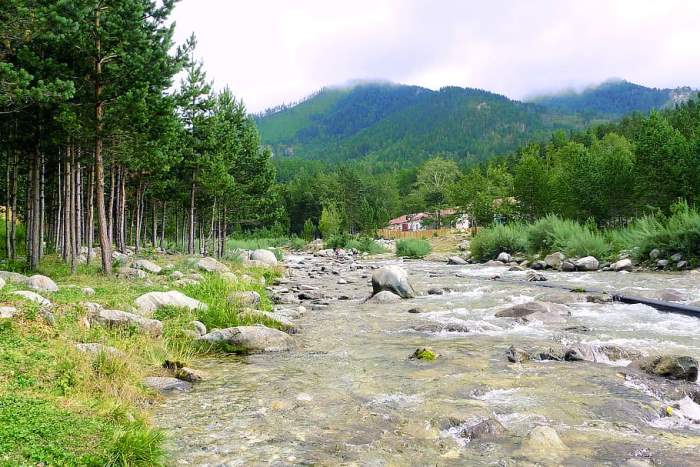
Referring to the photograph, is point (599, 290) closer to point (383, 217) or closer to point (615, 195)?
point (615, 195)

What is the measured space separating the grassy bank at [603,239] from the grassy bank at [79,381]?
65.2 feet

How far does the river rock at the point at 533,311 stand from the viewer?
11942mm

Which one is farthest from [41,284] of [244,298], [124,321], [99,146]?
[99,146]

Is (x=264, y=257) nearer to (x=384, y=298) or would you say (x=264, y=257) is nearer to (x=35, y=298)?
(x=384, y=298)

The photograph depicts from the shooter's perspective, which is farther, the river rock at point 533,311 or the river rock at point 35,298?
the river rock at point 533,311

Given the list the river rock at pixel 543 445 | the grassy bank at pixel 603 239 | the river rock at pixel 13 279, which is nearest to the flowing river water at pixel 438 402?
the river rock at pixel 543 445

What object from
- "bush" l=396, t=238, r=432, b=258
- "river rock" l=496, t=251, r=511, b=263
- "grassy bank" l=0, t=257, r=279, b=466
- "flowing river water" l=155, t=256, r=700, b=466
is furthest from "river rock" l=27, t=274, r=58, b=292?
"bush" l=396, t=238, r=432, b=258

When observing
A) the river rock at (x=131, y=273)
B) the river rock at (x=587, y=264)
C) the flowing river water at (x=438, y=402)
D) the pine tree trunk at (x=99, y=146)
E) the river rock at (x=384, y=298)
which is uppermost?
the pine tree trunk at (x=99, y=146)

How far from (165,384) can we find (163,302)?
4.02 m

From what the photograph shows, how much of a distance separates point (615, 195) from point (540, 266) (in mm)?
20590

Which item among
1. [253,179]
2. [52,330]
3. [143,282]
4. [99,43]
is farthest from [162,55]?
[253,179]

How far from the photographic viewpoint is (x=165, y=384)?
681 centimetres

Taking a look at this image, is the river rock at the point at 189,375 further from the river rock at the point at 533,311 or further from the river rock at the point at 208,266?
the river rock at the point at 208,266

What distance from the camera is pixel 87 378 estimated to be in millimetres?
5727
